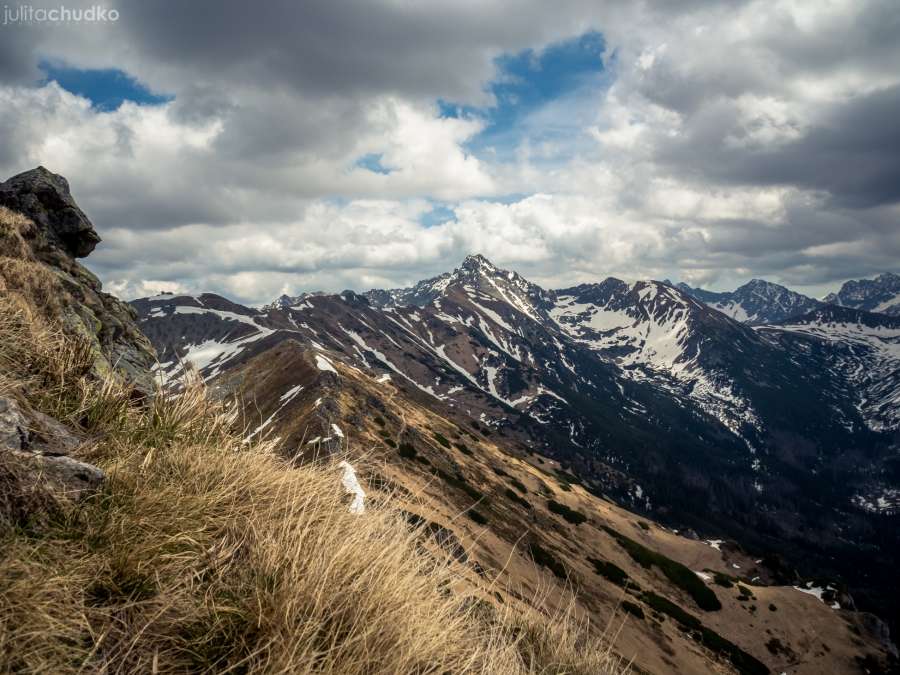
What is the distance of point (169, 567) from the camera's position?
312cm

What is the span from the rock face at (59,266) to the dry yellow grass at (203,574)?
3.96 meters

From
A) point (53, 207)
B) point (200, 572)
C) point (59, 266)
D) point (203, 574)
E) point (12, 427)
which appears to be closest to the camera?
point (200, 572)

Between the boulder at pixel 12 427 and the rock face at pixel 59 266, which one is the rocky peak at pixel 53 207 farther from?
the boulder at pixel 12 427

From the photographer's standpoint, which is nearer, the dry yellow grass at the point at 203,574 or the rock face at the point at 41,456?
the dry yellow grass at the point at 203,574

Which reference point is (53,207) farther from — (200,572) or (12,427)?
(200,572)

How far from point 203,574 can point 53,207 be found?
118ft

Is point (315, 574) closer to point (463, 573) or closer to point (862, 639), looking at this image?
point (463, 573)

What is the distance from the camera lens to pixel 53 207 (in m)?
29.5

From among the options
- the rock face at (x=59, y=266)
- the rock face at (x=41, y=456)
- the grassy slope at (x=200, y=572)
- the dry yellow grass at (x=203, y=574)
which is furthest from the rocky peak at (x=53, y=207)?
the rock face at (x=41, y=456)

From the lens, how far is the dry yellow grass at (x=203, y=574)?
2566mm

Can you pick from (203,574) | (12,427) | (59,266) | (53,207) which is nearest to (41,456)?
(12,427)

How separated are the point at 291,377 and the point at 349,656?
81542 mm

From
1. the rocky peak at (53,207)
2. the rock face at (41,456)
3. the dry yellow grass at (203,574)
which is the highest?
the rocky peak at (53,207)

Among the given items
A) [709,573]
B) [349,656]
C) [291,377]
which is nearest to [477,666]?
[349,656]
